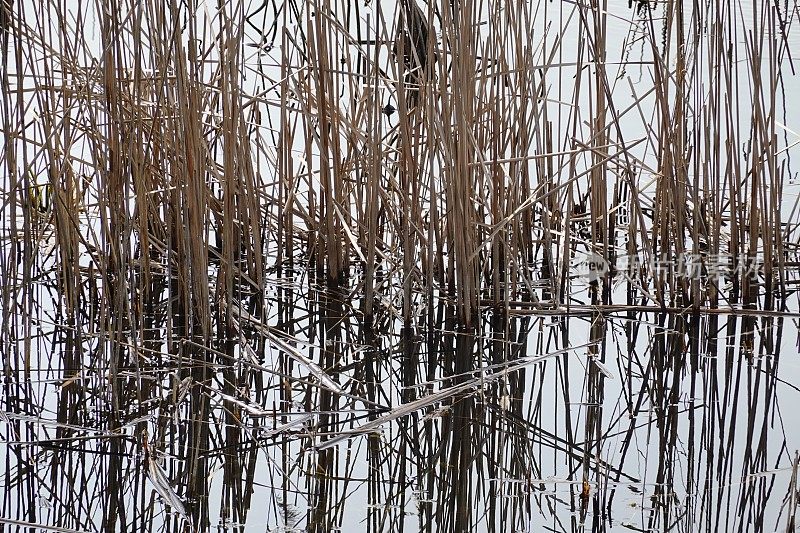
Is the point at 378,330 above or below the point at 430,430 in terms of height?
above

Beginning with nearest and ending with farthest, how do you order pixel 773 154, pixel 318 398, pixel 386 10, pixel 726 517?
pixel 726 517, pixel 318 398, pixel 773 154, pixel 386 10

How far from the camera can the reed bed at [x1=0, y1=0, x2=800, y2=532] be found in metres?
1.55

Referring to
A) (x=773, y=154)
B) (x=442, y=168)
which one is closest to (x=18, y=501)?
(x=442, y=168)

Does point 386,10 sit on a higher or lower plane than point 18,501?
higher

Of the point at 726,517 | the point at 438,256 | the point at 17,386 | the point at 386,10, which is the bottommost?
the point at 726,517

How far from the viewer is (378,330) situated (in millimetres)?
2318

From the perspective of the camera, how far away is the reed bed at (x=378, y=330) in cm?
155

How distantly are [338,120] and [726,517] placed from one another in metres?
1.23

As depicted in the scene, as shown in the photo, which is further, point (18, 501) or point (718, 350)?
point (718, 350)

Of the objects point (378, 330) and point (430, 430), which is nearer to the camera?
point (430, 430)

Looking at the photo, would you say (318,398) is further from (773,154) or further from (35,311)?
(773,154)

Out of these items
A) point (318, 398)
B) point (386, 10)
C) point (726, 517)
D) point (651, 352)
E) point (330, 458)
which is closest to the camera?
point (726, 517)

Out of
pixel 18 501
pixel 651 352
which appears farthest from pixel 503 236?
pixel 18 501

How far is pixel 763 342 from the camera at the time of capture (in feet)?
7.30
